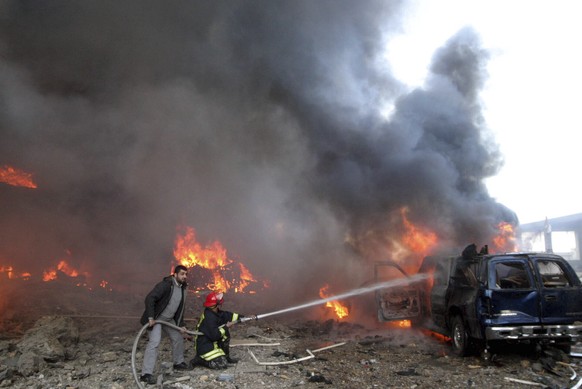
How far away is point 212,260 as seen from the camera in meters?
17.9

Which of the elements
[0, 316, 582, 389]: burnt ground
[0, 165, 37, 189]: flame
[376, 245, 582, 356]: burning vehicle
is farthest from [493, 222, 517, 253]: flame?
[0, 165, 37, 189]: flame

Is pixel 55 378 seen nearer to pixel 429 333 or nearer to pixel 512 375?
pixel 512 375

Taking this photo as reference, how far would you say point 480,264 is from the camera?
266 inches

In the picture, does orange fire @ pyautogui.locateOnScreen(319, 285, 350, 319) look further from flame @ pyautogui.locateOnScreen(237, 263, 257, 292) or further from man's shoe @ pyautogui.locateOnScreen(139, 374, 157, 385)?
man's shoe @ pyautogui.locateOnScreen(139, 374, 157, 385)

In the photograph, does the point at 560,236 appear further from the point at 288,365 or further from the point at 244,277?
the point at 288,365

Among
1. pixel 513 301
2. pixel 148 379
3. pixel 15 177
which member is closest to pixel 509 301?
pixel 513 301

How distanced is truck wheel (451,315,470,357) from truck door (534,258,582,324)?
3.85 feet

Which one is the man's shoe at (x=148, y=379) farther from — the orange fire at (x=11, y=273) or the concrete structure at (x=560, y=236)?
the concrete structure at (x=560, y=236)

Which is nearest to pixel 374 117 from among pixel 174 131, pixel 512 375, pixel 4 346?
pixel 174 131

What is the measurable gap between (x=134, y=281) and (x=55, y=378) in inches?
439

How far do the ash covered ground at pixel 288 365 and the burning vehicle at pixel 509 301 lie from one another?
40 cm

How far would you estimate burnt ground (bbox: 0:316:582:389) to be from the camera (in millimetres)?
5496

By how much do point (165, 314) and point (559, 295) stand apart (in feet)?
19.8

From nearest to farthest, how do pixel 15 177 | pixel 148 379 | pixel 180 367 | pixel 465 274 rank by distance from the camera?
pixel 148 379
pixel 180 367
pixel 465 274
pixel 15 177
